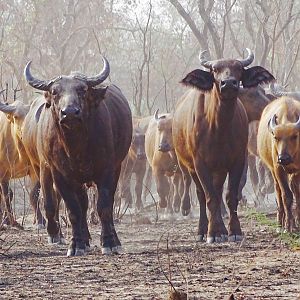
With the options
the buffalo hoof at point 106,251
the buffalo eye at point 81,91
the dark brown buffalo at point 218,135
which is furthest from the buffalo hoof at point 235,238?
the buffalo eye at point 81,91

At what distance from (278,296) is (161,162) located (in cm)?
1530

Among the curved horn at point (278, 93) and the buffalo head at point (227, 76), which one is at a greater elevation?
the curved horn at point (278, 93)

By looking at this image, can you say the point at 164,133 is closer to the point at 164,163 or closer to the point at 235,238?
the point at 164,163

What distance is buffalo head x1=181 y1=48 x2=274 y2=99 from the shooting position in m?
11.7

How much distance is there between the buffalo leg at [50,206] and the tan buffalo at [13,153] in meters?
2.62

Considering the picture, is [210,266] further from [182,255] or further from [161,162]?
[161,162]

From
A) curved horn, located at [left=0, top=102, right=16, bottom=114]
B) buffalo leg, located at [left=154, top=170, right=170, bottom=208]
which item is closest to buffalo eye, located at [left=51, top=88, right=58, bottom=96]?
curved horn, located at [left=0, top=102, right=16, bottom=114]

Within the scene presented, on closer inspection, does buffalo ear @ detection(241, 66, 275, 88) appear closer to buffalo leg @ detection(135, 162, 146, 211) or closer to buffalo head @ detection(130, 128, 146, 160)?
buffalo leg @ detection(135, 162, 146, 211)

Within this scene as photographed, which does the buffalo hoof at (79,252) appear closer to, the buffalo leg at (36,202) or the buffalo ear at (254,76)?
the buffalo ear at (254,76)

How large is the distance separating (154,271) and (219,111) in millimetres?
4250

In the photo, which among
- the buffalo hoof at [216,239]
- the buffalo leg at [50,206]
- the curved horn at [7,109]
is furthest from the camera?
the curved horn at [7,109]

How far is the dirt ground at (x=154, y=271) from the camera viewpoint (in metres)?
6.97

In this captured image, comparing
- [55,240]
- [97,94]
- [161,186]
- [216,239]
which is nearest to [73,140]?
[97,94]

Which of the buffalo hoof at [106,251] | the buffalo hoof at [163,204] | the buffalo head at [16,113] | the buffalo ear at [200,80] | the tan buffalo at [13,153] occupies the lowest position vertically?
the buffalo hoof at [163,204]
